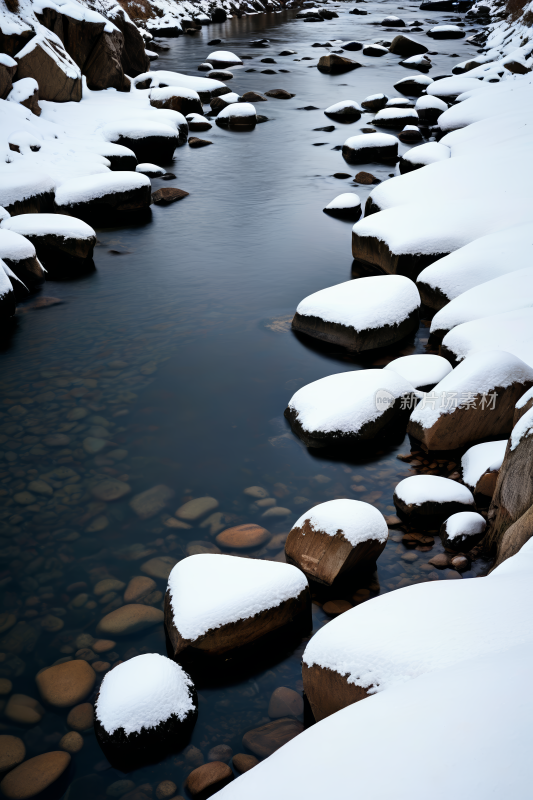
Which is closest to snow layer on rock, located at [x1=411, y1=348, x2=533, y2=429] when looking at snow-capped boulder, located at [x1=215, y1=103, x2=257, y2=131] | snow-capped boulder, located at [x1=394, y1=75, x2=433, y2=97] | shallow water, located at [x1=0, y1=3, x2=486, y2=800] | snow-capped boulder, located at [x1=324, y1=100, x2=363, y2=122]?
shallow water, located at [x1=0, y1=3, x2=486, y2=800]

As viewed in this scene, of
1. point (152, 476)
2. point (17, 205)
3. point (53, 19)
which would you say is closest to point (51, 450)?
point (152, 476)

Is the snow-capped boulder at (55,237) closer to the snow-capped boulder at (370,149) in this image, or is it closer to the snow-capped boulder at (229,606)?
the snow-capped boulder at (229,606)

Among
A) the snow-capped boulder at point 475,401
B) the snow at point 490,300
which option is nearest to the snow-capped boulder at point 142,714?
the snow-capped boulder at point 475,401

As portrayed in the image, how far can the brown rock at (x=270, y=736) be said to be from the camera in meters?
2.36

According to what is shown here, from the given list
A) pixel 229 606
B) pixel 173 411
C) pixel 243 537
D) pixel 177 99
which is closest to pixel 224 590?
pixel 229 606

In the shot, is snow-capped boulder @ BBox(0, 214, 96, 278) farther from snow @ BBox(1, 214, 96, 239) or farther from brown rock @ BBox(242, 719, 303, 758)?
brown rock @ BBox(242, 719, 303, 758)

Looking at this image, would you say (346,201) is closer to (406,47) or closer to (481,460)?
(481,460)

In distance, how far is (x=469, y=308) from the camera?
4.86 metres

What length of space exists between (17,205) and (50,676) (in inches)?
240

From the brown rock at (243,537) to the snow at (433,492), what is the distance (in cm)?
81

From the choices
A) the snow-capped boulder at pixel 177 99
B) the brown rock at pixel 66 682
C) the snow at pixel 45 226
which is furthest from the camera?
the snow-capped boulder at pixel 177 99

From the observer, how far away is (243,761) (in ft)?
7.60

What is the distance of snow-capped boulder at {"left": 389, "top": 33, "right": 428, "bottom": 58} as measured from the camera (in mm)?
20203

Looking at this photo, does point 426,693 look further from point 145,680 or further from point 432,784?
point 145,680
